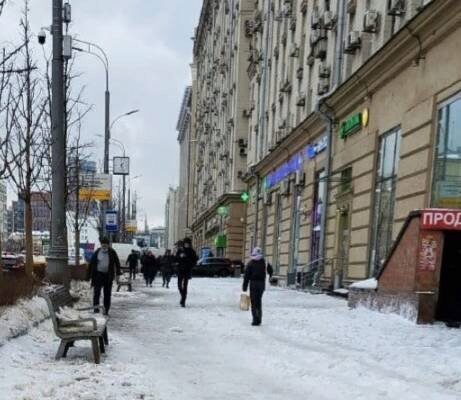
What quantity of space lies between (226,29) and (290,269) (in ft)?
113

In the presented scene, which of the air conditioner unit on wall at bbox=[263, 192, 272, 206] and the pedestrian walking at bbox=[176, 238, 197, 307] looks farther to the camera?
the air conditioner unit on wall at bbox=[263, 192, 272, 206]

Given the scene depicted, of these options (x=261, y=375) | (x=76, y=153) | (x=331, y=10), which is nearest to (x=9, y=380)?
(x=261, y=375)

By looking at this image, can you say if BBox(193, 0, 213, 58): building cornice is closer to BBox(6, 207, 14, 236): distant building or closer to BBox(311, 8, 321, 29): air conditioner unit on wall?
BBox(6, 207, 14, 236): distant building

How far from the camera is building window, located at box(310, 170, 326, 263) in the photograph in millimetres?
24991

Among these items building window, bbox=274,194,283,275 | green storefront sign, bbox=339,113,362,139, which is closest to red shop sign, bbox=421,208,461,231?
green storefront sign, bbox=339,113,362,139

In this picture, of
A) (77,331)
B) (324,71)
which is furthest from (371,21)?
(77,331)

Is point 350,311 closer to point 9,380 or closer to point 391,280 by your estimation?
point 391,280

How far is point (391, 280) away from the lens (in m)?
12.4

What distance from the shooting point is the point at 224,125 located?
5653 cm


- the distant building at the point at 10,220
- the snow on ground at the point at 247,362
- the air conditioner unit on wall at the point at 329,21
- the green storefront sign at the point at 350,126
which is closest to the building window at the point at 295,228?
the green storefront sign at the point at 350,126

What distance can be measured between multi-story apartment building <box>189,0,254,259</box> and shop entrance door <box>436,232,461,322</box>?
36.8m

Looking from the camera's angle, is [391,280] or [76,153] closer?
[391,280]

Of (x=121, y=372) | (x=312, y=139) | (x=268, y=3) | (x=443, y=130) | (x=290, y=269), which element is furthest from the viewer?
(x=268, y=3)

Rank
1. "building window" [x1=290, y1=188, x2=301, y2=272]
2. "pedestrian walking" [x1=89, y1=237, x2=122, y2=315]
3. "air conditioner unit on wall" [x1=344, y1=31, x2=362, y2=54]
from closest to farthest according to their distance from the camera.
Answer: "pedestrian walking" [x1=89, y1=237, x2=122, y2=315] < "air conditioner unit on wall" [x1=344, y1=31, x2=362, y2=54] < "building window" [x1=290, y1=188, x2=301, y2=272]
